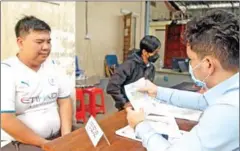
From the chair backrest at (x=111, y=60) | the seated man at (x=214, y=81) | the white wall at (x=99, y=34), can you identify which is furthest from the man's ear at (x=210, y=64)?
the chair backrest at (x=111, y=60)

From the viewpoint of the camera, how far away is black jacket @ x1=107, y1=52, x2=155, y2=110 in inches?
83.2

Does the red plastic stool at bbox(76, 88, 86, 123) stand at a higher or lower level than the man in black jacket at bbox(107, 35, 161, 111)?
lower

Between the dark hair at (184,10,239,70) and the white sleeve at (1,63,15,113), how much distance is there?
3.51 feet

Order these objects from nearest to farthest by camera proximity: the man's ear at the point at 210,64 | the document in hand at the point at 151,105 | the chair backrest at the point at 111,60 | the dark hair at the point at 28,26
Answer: the man's ear at the point at 210,64
the document in hand at the point at 151,105
the dark hair at the point at 28,26
the chair backrest at the point at 111,60

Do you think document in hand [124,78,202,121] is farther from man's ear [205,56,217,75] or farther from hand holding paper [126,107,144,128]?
man's ear [205,56,217,75]

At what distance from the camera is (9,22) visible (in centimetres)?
193

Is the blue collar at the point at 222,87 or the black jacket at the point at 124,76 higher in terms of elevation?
the blue collar at the point at 222,87

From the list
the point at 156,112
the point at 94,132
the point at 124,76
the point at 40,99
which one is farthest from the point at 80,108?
the point at 94,132

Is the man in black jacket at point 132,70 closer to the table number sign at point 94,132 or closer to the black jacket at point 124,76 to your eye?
the black jacket at point 124,76

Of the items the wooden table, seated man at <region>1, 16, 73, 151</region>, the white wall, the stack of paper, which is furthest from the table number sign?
the white wall

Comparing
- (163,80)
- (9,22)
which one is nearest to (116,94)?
(9,22)

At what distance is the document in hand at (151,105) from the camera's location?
4.52ft

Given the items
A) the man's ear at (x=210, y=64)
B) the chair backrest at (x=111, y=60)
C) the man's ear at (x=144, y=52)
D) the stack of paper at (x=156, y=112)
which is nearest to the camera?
the man's ear at (x=210, y=64)

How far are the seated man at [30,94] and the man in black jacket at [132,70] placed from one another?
23.8 inches
